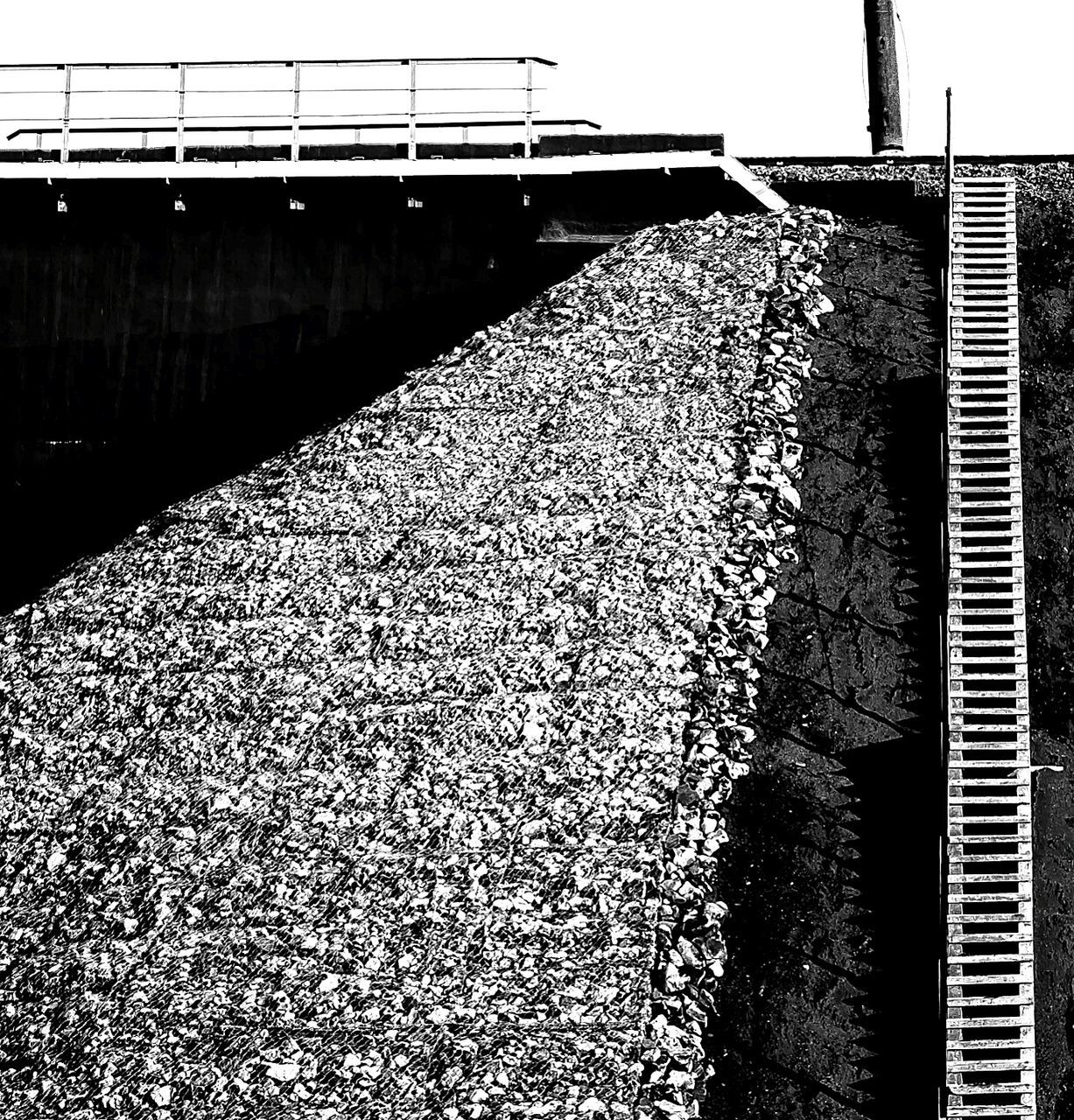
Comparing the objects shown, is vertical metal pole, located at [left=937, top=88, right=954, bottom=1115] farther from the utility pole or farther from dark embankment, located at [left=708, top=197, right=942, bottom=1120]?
the utility pole

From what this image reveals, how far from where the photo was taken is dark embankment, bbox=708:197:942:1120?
619 inches

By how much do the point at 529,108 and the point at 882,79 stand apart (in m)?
6.92

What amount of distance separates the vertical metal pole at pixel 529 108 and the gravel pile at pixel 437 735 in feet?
7.58

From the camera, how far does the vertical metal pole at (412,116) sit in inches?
917

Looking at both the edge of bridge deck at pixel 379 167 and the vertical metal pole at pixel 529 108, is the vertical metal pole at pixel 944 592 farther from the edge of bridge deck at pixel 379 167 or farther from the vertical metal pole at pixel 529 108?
the vertical metal pole at pixel 529 108

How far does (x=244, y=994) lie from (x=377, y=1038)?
1.84 metres

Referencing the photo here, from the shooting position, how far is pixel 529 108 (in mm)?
24047

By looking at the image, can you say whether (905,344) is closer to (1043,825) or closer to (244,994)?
(1043,825)

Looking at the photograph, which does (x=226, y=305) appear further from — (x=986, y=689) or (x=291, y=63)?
(x=986, y=689)

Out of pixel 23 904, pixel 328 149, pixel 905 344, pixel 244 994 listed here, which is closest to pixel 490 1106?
pixel 244 994

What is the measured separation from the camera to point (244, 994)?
1691 centimetres

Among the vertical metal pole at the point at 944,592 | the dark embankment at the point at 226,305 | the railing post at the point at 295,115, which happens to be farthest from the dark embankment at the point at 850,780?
the railing post at the point at 295,115

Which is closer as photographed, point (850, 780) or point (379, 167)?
point (850, 780)

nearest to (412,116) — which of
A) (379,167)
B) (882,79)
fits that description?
A: (379,167)
